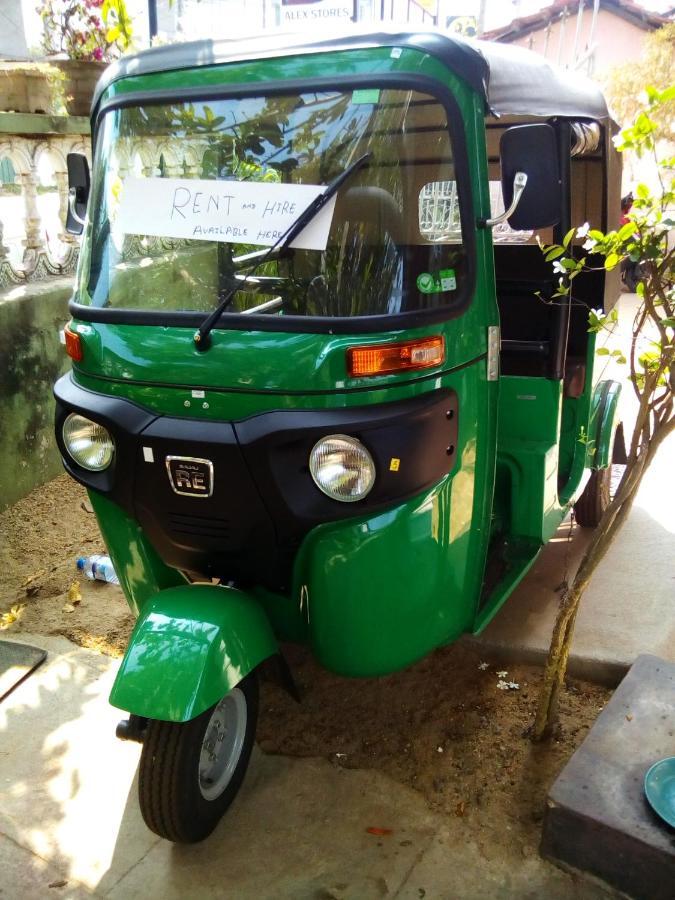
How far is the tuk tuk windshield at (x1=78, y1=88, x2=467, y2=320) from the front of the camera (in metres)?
2.19

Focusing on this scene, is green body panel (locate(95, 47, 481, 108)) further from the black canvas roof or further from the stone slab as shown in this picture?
the stone slab

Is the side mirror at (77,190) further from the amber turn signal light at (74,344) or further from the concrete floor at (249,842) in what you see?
the concrete floor at (249,842)

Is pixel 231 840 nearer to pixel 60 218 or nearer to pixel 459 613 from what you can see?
pixel 459 613

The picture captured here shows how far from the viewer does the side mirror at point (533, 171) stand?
7.13ft

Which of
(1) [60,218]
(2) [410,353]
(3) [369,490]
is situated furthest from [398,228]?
(1) [60,218]

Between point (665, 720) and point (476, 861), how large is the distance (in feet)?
2.54

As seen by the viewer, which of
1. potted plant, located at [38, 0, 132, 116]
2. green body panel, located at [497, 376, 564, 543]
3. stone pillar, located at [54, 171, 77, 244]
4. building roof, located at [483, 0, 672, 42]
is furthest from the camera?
building roof, located at [483, 0, 672, 42]

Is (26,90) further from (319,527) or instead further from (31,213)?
(319,527)

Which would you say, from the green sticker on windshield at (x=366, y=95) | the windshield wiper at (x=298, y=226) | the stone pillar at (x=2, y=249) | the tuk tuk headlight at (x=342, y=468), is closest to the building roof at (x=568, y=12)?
the stone pillar at (x=2, y=249)

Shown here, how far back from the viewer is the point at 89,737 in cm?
286

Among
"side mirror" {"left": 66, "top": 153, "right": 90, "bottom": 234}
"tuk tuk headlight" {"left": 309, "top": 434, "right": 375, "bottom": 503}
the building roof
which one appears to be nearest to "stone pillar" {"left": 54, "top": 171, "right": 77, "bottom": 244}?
"side mirror" {"left": 66, "top": 153, "right": 90, "bottom": 234}

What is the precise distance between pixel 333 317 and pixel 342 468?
0.42m

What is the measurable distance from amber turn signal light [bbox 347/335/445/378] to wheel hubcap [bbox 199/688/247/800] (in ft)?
3.67

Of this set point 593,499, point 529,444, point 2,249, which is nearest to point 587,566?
point 529,444
